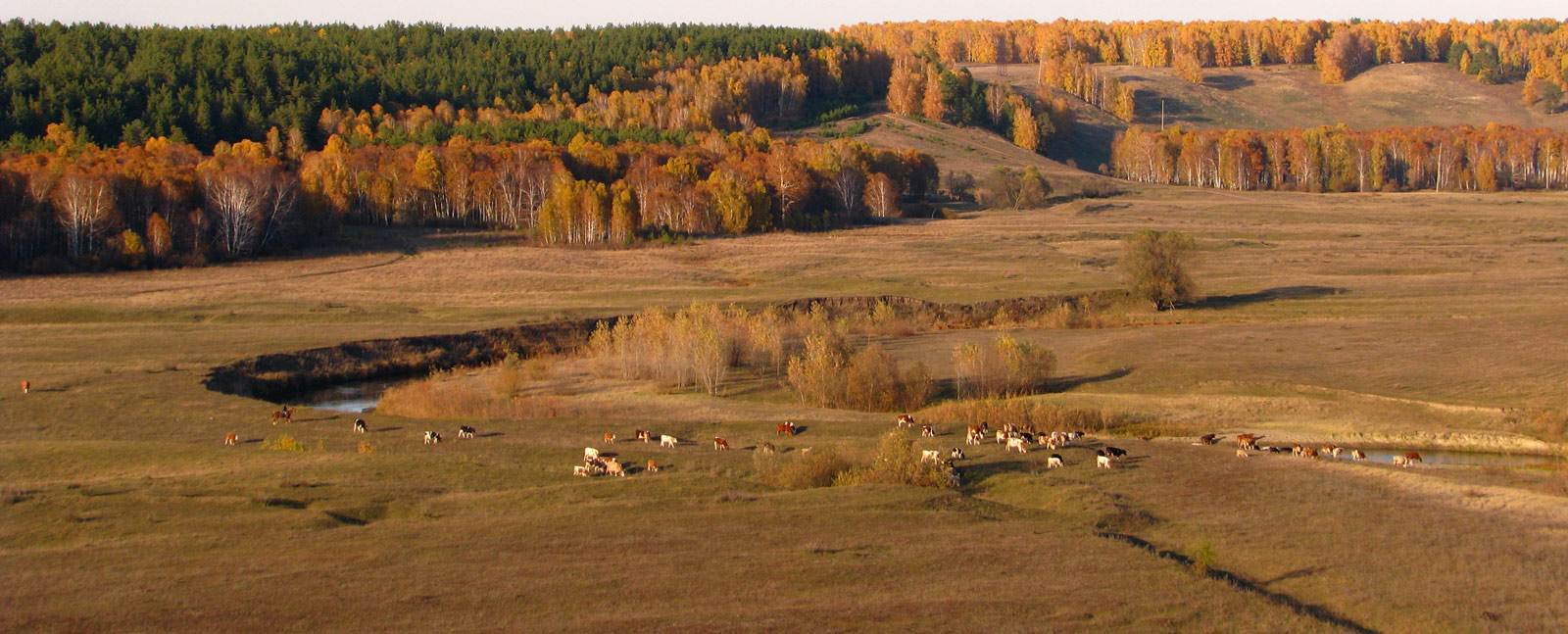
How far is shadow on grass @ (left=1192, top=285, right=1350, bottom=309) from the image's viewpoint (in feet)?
213

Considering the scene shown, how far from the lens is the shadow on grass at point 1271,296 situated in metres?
64.8

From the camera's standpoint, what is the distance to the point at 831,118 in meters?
172

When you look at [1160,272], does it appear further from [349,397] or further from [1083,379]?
[349,397]

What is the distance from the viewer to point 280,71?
479 ft

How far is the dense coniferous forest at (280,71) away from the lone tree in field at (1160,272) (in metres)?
96.2

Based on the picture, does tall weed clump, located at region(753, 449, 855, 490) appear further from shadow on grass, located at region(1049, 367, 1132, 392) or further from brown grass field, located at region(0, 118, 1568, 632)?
shadow on grass, located at region(1049, 367, 1132, 392)

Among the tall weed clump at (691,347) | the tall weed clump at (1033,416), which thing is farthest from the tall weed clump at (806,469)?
the tall weed clump at (691,347)

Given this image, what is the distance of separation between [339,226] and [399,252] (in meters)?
9.66

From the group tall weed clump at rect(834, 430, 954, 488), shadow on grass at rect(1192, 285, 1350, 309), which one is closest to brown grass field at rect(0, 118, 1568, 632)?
tall weed clump at rect(834, 430, 954, 488)

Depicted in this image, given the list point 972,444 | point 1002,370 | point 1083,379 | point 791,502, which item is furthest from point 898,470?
point 1083,379

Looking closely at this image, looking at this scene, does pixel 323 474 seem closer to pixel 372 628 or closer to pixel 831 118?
pixel 372 628

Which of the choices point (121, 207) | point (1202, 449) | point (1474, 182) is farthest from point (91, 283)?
point (1474, 182)

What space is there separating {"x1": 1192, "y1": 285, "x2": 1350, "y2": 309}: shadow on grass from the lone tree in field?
130cm

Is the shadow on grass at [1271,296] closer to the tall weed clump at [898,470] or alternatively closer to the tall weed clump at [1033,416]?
the tall weed clump at [1033,416]
